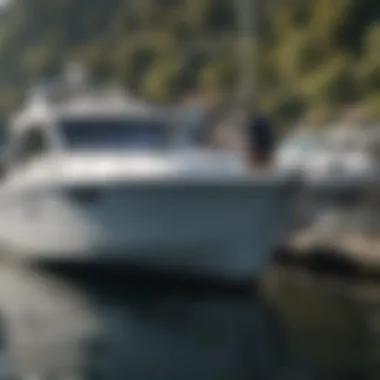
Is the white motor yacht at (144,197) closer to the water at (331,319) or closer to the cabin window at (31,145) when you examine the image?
the cabin window at (31,145)

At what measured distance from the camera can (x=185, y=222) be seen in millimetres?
17625

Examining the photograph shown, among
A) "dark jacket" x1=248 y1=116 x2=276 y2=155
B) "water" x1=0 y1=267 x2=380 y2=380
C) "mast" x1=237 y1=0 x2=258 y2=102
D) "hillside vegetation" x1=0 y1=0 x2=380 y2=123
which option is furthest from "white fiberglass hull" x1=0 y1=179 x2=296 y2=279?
"hillside vegetation" x1=0 y1=0 x2=380 y2=123

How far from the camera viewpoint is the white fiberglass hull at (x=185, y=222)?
17.4 metres

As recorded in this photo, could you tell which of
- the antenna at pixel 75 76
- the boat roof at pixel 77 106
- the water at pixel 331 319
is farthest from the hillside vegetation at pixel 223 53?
the water at pixel 331 319

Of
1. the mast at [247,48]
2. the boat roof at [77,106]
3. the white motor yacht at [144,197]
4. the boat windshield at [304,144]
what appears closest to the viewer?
the white motor yacht at [144,197]

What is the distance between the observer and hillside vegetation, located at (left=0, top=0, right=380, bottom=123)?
3291cm

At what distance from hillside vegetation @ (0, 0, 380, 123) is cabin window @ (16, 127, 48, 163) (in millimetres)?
10902

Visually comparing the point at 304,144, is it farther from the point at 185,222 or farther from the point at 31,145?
the point at 185,222

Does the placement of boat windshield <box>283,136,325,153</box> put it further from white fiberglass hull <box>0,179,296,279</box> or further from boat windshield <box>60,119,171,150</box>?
white fiberglass hull <box>0,179,296,279</box>

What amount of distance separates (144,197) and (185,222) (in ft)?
2.03

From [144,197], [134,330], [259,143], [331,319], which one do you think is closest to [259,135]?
[259,143]

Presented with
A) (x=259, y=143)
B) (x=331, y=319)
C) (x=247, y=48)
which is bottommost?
(x=331, y=319)

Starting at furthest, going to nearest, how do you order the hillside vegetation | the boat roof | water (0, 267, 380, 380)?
the hillside vegetation
the boat roof
water (0, 267, 380, 380)

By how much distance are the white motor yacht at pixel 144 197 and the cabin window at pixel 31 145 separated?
2.1 inches
